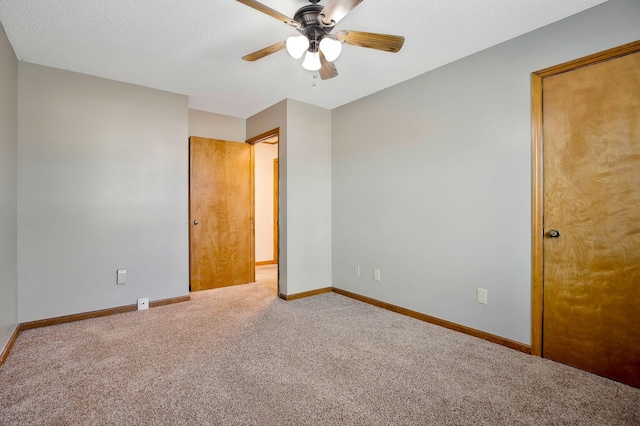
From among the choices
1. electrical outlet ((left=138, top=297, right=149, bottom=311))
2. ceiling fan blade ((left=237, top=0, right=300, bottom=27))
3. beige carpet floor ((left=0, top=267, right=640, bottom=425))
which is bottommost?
beige carpet floor ((left=0, top=267, right=640, bottom=425))

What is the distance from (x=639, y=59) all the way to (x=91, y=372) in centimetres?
406

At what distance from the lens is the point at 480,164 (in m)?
2.62

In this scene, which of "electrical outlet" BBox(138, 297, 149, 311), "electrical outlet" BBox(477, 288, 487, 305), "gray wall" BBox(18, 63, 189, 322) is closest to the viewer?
"electrical outlet" BBox(477, 288, 487, 305)

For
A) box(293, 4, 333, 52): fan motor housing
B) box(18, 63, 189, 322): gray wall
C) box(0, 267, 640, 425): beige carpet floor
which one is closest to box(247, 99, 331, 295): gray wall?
box(0, 267, 640, 425): beige carpet floor

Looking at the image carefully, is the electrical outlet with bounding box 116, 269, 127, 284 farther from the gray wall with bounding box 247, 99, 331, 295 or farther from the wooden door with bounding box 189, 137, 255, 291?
the gray wall with bounding box 247, 99, 331, 295

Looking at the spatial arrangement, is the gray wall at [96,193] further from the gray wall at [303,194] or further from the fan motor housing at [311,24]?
the fan motor housing at [311,24]

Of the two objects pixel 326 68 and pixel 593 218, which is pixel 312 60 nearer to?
pixel 326 68

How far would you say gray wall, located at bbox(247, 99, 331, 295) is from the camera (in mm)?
3758

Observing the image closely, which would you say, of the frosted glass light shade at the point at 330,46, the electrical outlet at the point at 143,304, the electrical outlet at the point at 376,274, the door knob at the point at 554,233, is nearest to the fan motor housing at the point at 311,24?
the frosted glass light shade at the point at 330,46

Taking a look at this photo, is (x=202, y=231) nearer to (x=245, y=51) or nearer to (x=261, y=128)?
(x=261, y=128)

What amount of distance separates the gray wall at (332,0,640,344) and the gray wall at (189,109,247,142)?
5.78 ft

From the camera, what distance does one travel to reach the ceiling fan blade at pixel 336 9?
1571mm

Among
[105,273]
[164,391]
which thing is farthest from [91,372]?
[105,273]

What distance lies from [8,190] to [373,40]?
3035mm
